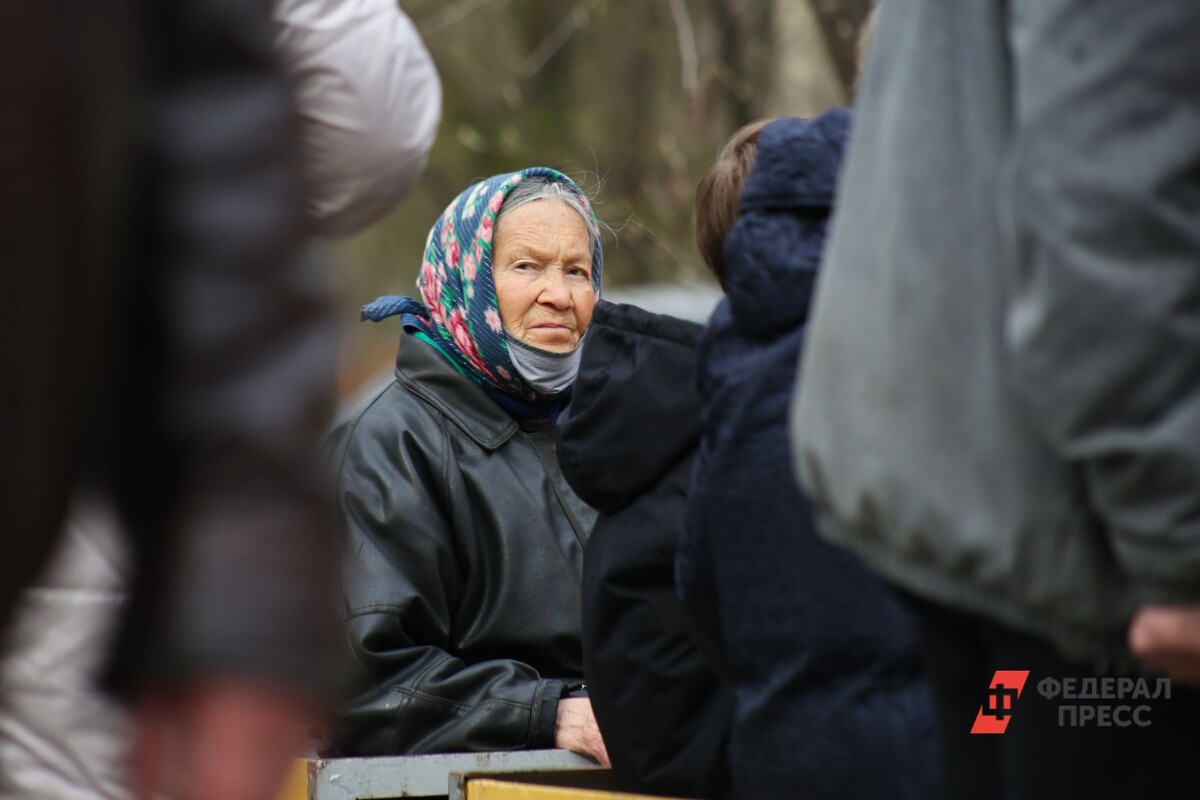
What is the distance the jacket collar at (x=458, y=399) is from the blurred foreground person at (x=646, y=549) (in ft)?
3.98

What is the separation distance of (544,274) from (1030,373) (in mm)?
3058

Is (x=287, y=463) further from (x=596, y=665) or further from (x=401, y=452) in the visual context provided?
(x=401, y=452)

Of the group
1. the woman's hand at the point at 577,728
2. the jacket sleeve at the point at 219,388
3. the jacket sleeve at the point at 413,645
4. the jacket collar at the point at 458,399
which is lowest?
the woman's hand at the point at 577,728

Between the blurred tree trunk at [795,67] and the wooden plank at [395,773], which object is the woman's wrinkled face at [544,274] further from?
the blurred tree trunk at [795,67]

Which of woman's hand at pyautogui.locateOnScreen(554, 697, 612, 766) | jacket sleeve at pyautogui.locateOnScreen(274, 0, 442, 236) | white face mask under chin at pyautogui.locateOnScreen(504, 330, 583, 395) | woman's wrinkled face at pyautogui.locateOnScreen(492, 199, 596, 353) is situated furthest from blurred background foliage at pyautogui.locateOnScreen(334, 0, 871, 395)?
jacket sleeve at pyautogui.locateOnScreen(274, 0, 442, 236)

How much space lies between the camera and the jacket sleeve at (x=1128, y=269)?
148 centimetres

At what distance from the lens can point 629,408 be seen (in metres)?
Result: 2.98

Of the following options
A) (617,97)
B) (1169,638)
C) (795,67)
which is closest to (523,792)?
(1169,638)

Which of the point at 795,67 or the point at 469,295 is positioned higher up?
the point at 795,67

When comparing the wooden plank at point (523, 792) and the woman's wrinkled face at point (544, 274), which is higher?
the woman's wrinkled face at point (544, 274)

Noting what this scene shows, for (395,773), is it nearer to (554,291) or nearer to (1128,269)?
(554,291)

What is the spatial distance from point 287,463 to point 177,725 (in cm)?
18

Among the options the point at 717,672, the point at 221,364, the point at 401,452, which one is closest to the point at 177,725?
the point at 221,364

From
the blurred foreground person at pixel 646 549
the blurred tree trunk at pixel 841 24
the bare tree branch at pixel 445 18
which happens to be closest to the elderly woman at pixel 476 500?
the blurred foreground person at pixel 646 549
